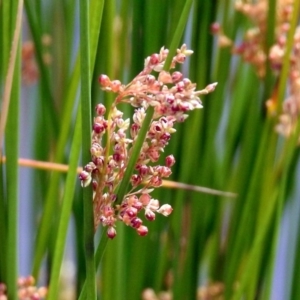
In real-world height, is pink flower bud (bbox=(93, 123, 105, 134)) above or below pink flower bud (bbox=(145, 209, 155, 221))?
above

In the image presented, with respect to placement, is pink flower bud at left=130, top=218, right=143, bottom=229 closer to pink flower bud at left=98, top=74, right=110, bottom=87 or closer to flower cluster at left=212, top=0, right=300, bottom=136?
pink flower bud at left=98, top=74, right=110, bottom=87

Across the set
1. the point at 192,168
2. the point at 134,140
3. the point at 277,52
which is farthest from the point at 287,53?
the point at 134,140

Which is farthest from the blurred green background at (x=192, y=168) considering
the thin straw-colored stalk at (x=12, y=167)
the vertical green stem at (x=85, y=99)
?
the vertical green stem at (x=85, y=99)

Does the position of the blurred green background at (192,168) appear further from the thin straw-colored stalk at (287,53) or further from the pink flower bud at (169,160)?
the pink flower bud at (169,160)

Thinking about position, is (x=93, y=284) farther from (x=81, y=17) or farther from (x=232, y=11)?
(x=232, y=11)

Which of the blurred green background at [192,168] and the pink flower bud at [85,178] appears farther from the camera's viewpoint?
the blurred green background at [192,168]

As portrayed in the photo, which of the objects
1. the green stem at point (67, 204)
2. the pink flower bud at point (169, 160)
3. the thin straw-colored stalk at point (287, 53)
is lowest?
the green stem at point (67, 204)

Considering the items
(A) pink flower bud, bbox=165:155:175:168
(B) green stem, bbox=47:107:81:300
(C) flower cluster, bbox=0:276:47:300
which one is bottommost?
(C) flower cluster, bbox=0:276:47:300

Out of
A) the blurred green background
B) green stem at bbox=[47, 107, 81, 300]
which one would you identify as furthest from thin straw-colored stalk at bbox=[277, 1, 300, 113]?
green stem at bbox=[47, 107, 81, 300]
